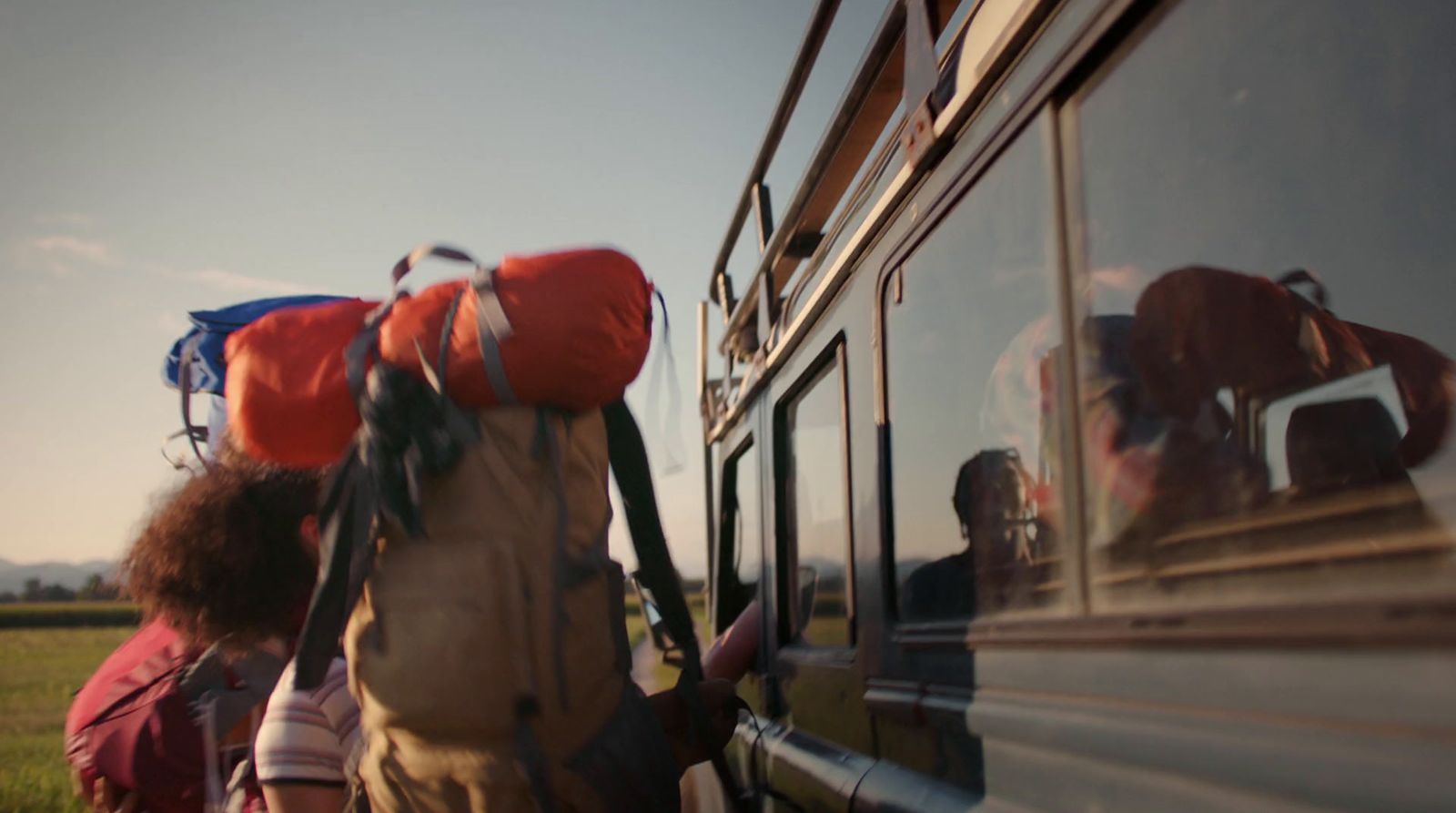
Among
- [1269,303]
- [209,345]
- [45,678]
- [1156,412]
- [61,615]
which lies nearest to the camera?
[1269,303]

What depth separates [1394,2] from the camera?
3.20ft

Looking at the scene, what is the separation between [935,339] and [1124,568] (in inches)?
28.0

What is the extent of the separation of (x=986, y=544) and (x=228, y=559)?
1.59 meters

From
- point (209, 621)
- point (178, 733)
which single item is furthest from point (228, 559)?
point (178, 733)

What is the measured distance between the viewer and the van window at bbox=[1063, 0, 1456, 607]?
98cm

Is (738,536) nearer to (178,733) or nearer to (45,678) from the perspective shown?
(178,733)

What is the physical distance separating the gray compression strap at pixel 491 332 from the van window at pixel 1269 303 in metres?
0.81

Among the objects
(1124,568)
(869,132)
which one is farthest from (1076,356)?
(869,132)

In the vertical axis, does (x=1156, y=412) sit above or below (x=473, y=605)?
above

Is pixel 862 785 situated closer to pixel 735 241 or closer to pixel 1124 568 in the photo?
pixel 1124 568

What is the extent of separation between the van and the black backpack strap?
1.10 feet

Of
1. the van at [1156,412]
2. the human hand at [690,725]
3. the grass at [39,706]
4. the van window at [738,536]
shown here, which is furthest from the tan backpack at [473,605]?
the grass at [39,706]

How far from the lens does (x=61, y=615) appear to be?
5219 cm

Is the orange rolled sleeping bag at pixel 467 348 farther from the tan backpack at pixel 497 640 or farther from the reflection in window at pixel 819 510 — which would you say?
the reflection in window at pixel 819 510
